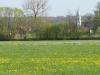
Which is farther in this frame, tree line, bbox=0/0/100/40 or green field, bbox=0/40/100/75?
tree line, bbox=0/0/100/40

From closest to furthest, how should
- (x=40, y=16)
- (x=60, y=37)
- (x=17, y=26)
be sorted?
(x=60, y=37)
(x=17, y=26)
(x=40, y=16)

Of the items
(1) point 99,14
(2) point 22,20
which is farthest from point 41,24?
(1) point 99,14

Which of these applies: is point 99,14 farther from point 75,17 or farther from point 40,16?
point 40,16

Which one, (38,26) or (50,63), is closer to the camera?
(50,63)

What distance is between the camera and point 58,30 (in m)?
79.9

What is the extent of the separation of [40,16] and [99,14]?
16778mm

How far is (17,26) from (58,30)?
531 inches

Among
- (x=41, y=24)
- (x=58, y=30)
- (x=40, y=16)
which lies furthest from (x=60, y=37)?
(x=40, y=16)

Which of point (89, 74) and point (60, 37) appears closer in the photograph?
point (89, 74)

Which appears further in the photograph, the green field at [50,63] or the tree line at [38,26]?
the tree line at [38,26]

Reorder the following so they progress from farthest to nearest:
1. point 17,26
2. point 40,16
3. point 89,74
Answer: point 40,16
point 17,26
point 89,74

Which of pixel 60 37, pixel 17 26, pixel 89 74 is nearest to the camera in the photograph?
pixel 89 74

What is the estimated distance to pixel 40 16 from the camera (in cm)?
9488

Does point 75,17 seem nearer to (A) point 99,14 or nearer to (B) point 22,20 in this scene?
(A) point 99,14
